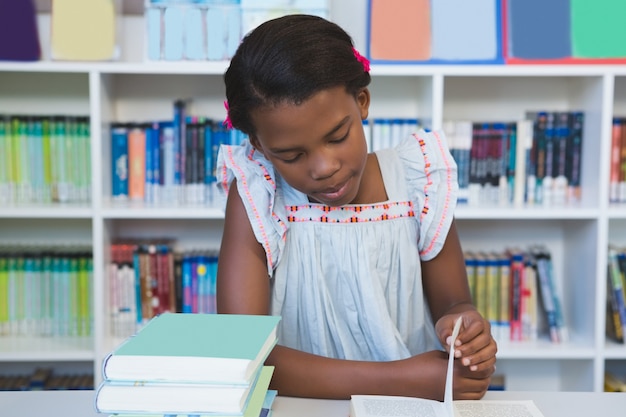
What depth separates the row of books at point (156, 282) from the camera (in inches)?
86.1

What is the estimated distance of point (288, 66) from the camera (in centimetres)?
98

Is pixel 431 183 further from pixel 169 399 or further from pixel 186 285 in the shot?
pixel 186 285

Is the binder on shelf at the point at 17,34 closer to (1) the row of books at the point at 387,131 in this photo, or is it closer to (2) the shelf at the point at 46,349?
(2) the shelf at the point at 46,349

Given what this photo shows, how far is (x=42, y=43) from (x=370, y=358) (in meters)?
1.61

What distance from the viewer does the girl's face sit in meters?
0.98

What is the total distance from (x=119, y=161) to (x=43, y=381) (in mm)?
763

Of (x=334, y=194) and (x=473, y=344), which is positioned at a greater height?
(x=334, y=194)

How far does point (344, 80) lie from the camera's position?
1024mm

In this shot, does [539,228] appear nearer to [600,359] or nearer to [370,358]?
[600,359]

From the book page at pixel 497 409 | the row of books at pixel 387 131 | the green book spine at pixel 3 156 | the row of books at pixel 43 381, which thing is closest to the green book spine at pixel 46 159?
the green book spine at pixel 3 156

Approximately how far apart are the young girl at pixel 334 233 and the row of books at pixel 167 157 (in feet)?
3.04

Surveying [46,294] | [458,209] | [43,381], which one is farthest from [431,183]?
[43,381]

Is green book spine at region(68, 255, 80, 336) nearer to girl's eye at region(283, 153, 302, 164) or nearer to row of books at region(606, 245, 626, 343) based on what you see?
girl's eye at region(283, 153, 302, 164)

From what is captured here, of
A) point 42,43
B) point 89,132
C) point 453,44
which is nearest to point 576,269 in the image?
point 453,44
